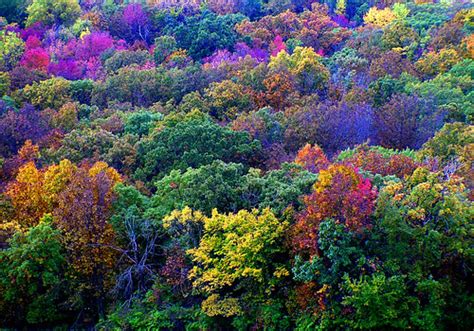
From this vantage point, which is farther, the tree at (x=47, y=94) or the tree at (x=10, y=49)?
the tree at (x=10, y=49)

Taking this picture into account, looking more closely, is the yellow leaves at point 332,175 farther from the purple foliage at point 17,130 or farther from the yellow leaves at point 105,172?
the purple foliage at point 17,130

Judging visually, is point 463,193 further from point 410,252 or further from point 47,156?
point 47,156

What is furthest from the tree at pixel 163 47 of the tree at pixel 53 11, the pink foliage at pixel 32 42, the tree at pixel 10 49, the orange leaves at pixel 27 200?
the orange leaves at pixel 27 200

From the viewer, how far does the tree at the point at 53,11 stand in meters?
72.8

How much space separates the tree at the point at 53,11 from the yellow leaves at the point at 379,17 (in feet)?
125

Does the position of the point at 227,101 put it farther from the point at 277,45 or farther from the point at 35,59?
the point at 35,59

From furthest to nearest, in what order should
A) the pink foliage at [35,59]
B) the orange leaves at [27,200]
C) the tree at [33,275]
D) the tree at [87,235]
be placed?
1. the pink foliage at [35,59]
2. the orange leaves at [27,200]
3. the tree at [87,235]
4. the tree at [33,275]

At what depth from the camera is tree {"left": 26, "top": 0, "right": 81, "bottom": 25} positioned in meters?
72.8

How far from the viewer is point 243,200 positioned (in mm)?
29359

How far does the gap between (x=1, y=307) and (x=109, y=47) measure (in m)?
44.3

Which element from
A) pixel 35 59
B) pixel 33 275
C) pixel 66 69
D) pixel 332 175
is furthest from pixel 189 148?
pixel 35 59

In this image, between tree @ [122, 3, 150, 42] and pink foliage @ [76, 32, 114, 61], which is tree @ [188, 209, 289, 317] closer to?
pink foliage @ [76, 32, 114, 61]

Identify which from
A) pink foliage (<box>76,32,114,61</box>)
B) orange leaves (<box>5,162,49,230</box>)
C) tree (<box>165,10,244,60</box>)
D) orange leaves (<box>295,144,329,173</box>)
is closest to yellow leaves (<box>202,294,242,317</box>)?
orange leaves (<box>295,144,329,173</box>)

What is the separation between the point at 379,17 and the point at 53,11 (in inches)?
1653
